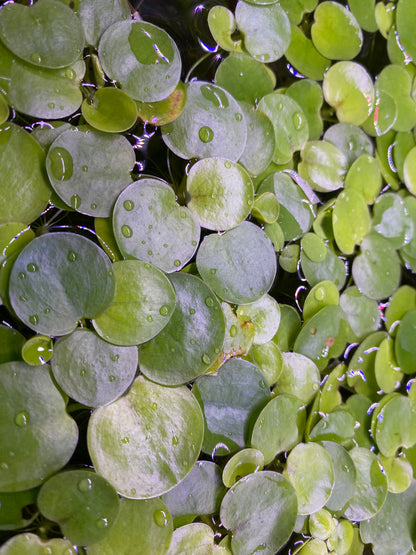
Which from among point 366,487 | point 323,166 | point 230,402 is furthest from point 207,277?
point 366,487

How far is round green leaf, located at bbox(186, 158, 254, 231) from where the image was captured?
0.54 metres

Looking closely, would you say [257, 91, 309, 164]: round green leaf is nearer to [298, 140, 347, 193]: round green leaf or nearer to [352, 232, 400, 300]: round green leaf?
[298, 140, 347, 193]: round green leaf

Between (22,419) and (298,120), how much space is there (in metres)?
0.48

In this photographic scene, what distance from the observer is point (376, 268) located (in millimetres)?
700

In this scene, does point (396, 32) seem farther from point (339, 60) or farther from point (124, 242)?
point (124, 242)

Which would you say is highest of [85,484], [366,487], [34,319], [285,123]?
[285,123]

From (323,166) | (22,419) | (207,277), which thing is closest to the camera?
(22,419)

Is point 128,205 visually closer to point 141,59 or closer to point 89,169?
point 89,169

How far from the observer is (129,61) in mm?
507

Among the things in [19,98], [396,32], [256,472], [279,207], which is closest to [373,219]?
[279,207]

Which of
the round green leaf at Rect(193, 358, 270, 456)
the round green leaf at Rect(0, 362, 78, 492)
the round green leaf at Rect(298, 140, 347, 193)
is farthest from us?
the round green leaf at Rect(298, 140, 347, 193)

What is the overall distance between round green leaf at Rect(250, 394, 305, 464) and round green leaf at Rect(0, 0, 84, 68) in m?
0.43

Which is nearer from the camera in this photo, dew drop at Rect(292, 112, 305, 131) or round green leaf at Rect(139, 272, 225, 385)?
round green leaf at Rect(139, 272, 225, 385)

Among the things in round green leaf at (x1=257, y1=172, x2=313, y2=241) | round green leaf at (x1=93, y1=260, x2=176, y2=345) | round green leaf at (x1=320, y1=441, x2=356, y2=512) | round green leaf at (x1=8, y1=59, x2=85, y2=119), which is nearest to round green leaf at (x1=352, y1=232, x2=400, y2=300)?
round green leaf at (x1=257, y1=172, x2=313, y2=241)
